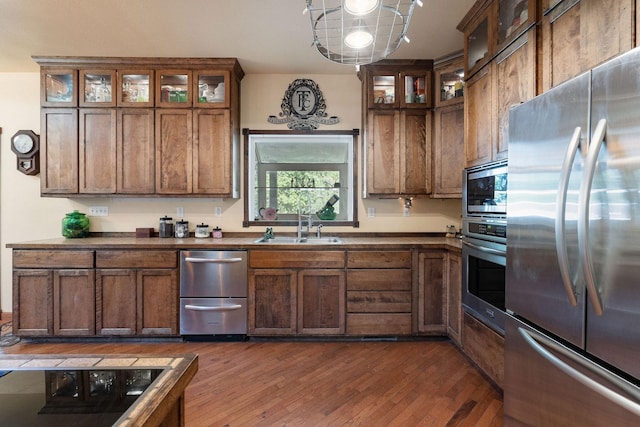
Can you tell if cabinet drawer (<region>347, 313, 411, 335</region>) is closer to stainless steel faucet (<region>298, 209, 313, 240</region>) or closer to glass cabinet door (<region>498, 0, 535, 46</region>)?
stainless steel faucet (<region>298, 209, 313, 240</region>)

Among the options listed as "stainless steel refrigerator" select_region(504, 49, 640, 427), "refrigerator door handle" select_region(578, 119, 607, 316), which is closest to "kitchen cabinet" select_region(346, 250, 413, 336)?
"stainless steel refrigerator" select_region(504, 49, 640, 427)

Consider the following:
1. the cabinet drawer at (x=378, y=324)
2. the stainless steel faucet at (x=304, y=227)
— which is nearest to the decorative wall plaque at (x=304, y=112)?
the stainless steel faucet at (x=304, y=227)

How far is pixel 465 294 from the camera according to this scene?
2.37m

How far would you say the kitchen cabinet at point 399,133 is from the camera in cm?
305

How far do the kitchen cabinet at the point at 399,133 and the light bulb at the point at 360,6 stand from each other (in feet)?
5.20

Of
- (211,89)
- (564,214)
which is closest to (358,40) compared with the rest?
(564,214)

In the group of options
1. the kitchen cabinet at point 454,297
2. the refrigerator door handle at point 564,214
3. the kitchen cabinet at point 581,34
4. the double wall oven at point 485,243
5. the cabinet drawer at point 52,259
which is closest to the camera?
the refrigerator door handle at point 564,214

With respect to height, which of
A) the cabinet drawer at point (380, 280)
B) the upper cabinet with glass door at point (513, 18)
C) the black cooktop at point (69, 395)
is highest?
the upper cabinet with glass door at point (513, 18)

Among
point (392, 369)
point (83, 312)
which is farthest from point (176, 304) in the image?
point (392, 369)

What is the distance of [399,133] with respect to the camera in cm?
305

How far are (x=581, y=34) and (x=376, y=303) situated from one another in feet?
7.38

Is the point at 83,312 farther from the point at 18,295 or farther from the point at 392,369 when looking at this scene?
the point at 392,369

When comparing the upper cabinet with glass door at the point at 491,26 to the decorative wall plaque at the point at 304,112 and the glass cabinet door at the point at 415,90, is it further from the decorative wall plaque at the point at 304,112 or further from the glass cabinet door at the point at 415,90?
the decorative wall plaque at the point at 304,112

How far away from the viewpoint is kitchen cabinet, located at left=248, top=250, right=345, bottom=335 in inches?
110
